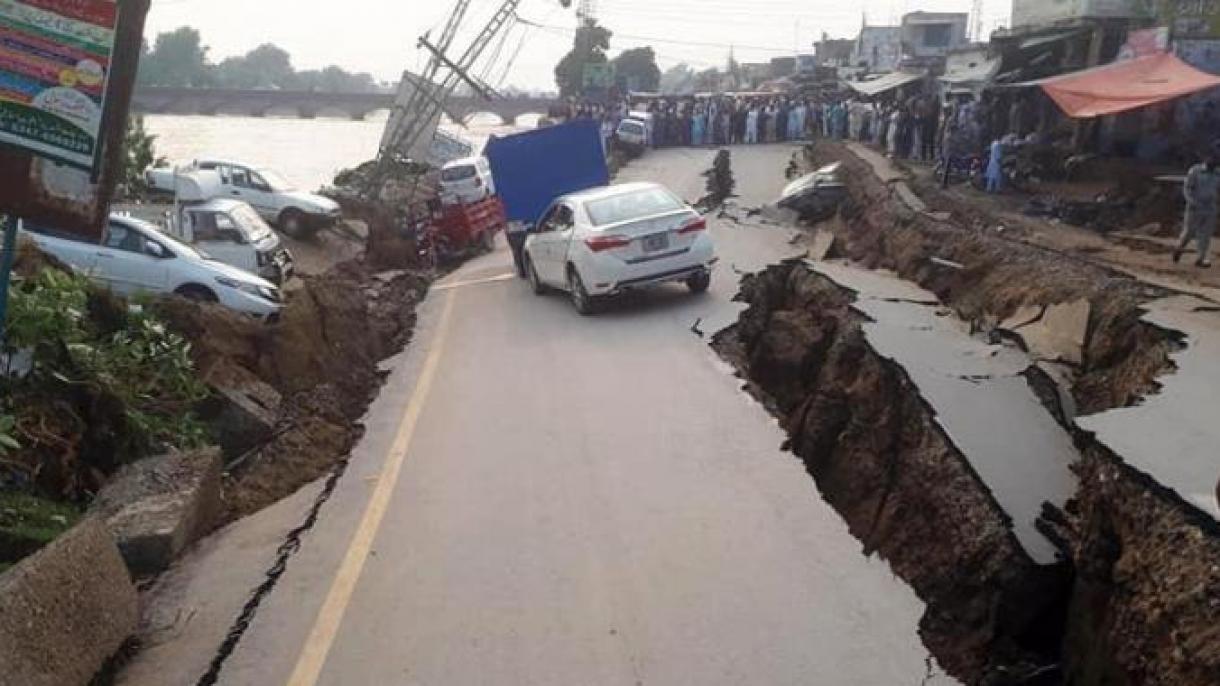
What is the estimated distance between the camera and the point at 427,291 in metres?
19.2

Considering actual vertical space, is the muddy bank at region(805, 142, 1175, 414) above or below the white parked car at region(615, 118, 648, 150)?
above

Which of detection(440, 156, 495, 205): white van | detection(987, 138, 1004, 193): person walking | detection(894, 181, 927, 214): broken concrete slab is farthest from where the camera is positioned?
detection(440, 156, 495, 205): white van

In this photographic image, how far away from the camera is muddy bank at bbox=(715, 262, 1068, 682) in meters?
5.38

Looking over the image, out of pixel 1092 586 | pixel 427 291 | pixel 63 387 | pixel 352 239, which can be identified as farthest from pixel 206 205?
pixel 1092 586

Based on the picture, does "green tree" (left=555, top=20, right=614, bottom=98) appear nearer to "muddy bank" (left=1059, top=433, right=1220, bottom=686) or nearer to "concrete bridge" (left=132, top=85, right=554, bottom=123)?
"concrete bridge" (left=132, top=85, right=554, bottom=123)

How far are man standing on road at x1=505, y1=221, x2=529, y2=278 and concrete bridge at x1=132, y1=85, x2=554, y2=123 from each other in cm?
5534

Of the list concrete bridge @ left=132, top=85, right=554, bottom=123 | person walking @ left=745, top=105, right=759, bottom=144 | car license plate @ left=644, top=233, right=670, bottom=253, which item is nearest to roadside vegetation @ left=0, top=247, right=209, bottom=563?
car license plate @ left=644, top=233, right=670, bottom=253

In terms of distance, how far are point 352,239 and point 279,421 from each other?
60.1ft

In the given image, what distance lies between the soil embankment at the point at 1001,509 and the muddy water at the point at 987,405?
11 centimetres

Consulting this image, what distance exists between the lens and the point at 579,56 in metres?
84.1

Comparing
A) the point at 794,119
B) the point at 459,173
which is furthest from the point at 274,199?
the point at 794,119

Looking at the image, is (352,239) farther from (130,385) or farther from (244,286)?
(130,385)

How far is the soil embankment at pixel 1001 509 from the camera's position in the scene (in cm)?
459

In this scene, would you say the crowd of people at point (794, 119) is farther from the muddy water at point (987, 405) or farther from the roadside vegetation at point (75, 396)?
the roadside vegetation at point (75, 396)
